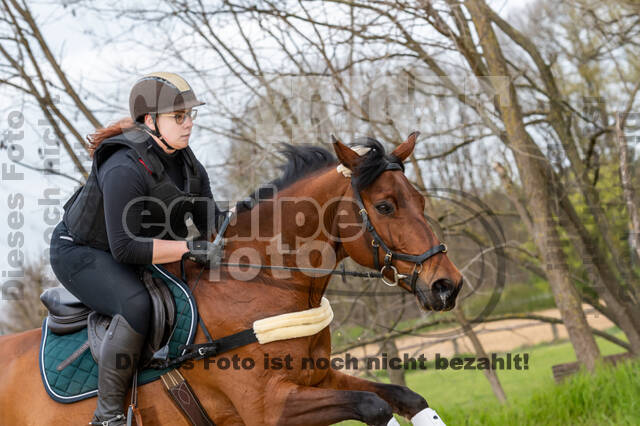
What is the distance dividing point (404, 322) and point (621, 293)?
4616mm

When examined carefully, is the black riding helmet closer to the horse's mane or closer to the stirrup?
the horse's mane

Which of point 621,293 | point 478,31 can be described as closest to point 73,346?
point 478,31

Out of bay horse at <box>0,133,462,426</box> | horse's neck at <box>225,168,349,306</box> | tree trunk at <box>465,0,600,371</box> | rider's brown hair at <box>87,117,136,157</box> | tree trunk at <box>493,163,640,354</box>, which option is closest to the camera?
bay horse at <box>0,133,462,426</box>

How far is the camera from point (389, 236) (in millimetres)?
3188

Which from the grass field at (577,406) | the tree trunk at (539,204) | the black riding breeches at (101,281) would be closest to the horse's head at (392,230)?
the black riding breeches at (101,281)

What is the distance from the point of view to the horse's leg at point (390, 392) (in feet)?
10.5

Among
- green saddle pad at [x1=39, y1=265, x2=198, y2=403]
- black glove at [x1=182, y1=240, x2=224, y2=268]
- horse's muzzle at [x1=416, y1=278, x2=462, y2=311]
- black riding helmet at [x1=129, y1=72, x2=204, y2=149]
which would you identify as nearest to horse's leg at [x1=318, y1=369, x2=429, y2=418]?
horse's muzzle at [x1=416, y1=278, x2=462, y2=311]

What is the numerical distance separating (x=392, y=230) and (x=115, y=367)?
1656mm

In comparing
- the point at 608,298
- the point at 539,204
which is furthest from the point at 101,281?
the point at 608,298

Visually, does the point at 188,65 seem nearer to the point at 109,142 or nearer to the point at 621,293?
the point at 109,142

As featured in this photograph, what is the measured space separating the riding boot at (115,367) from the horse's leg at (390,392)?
3.50 ft

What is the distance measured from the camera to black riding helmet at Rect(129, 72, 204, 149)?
11.3 feet

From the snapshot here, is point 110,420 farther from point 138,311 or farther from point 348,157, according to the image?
point 348,157

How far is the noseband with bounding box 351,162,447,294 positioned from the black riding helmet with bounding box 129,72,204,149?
3.67ft
